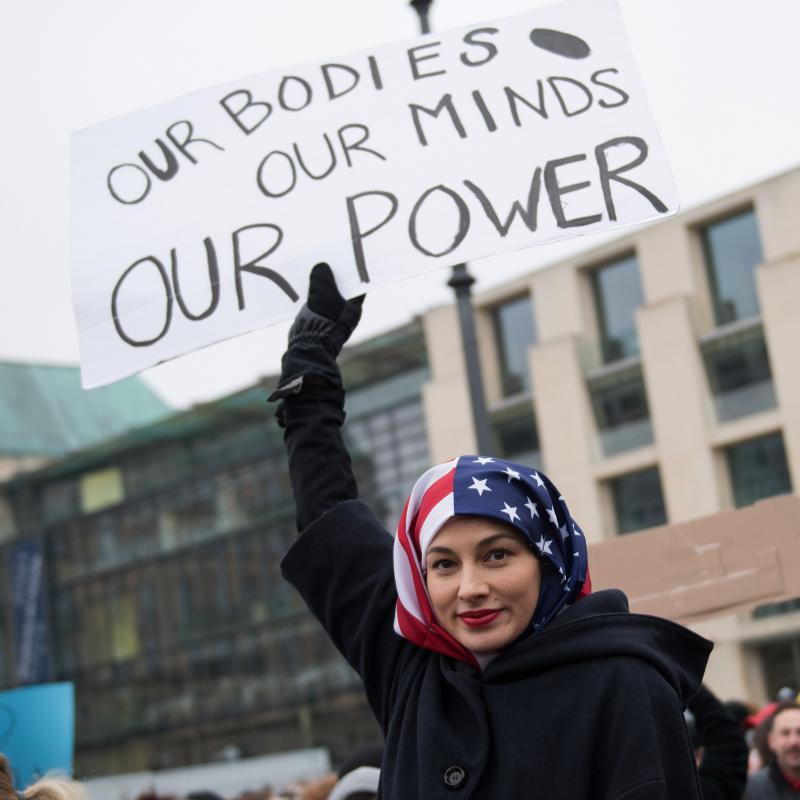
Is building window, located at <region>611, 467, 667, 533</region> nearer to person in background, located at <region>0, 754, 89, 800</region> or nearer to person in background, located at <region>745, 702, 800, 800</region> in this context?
person in background, located at <region>745, 702, 800, 800</region>

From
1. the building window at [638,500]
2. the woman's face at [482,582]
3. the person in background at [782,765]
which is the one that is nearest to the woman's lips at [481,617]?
the woman's face at [482,582]

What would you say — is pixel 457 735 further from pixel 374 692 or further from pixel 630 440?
pixel 630 440

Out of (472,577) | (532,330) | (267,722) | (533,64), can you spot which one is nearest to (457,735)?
(472,577)

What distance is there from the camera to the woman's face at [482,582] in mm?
2021

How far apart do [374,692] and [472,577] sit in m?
0.36

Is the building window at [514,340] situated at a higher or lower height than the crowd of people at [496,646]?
higher

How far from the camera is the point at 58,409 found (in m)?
56.1

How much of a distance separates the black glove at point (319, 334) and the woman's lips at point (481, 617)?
62cm

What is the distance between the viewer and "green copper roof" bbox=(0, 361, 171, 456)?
54.4 metres

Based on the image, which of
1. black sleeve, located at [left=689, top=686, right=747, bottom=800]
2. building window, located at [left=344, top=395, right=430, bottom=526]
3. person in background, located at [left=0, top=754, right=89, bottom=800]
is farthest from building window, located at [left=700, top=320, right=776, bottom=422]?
person in background, located at [left=0, top=754, right=89, bottom=800]

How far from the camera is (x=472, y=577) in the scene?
203 cm

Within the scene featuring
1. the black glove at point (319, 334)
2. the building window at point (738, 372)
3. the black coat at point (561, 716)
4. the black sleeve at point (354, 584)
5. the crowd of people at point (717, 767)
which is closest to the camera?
the black coat at point (561, 716)

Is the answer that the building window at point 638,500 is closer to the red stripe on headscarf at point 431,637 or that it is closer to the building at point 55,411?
the building at point 55,411

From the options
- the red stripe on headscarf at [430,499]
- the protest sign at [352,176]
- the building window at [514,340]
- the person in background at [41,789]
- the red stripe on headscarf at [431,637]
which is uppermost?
the building window at [514,340]
